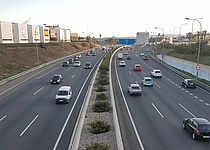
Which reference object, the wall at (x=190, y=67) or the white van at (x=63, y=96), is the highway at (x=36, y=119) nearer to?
the white van at (x=63, y=96)

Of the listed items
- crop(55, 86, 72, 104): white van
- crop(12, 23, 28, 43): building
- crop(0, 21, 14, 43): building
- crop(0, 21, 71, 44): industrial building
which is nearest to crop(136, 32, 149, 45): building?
crop(0, 21, 71, 44): industrial building

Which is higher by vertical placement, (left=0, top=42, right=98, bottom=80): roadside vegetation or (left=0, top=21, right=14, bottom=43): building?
(left=0, top=21, right=14, bottom=43): building

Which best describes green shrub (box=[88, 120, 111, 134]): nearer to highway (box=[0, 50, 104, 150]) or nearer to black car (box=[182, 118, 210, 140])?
highway (box=[0, 50, 104, 150])

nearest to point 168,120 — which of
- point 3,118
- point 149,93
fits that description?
point 149,93

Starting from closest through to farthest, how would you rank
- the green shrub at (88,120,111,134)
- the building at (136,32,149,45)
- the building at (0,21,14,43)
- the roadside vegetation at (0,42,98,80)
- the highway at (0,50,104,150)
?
the highway at (0,50,104,150), the green shrub at (88,120,111,134), the roadside vegetation at (0,42,98,80), the building at (0,21,14,43), the building at (136,32,149,45)

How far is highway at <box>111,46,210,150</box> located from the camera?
1420 centimetres

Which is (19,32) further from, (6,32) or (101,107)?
(101,107)

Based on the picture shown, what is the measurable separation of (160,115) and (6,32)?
70905mm

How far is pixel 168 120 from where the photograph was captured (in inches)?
731

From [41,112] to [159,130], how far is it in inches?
418

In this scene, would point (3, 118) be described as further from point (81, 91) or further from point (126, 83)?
point (126, 83)

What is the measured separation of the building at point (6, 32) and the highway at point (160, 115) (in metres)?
55.8

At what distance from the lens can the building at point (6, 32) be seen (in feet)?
244

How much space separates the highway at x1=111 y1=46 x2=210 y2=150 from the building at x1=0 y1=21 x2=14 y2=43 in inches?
2198
